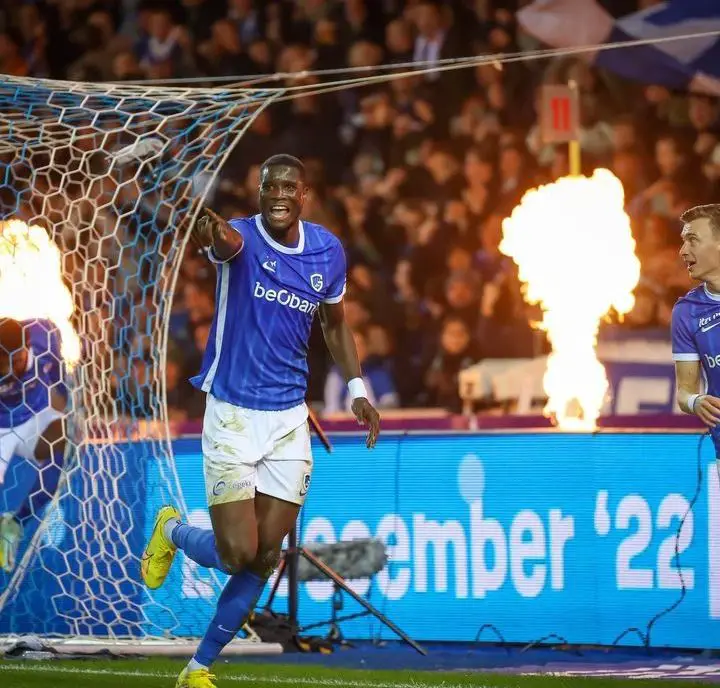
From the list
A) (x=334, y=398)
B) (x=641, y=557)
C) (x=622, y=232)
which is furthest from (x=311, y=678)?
(x=622, y=232)

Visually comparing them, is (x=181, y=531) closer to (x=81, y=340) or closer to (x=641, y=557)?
(x=81, y=340)

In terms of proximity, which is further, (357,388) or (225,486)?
(357,388)

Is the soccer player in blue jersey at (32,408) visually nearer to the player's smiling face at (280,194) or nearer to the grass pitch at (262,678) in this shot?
the grass pitch at (262,678)

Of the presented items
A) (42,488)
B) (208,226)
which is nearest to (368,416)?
(208,226)

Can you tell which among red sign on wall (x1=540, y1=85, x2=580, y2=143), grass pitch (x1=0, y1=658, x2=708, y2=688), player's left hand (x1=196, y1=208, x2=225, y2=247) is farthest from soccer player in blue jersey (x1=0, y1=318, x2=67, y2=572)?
red sign on wall (x1=540, y1=85, x2=580, y2=143)

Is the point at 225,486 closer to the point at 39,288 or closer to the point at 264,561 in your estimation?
the point at 264,561

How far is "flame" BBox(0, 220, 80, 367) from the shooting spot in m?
7.68

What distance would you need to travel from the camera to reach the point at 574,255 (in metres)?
11.4

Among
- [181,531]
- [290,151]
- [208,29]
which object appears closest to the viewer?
[181,531]

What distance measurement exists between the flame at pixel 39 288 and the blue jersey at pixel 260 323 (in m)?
2.27

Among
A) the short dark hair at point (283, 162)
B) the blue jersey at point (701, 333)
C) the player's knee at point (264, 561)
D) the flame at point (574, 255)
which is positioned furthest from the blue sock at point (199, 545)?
the flame at point (574, 255)

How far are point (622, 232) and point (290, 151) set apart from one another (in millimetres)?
3256

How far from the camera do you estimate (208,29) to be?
1376cm

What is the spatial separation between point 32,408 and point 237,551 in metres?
2.83
